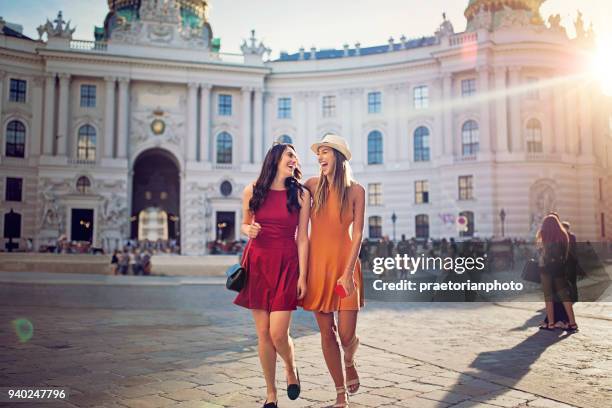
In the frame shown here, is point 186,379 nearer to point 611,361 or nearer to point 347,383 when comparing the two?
point 347,383

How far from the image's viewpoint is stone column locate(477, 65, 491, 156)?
43656 millimetres

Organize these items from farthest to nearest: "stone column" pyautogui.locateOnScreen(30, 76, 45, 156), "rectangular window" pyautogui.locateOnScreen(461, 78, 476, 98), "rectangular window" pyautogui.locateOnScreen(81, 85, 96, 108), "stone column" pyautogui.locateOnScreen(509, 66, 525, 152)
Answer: "rectangular window" pyautogui.locateOnScreen(81, 85, 96, 108)
"rectangular window" pyautogui.locateOnScreen(461, 78, 476, 98)
"stone column" pyautogui.locateOnScreen(30, 76, 45, 156)
"stone column" pyautogui.locateOnScreen(509, 66, 525, 152)

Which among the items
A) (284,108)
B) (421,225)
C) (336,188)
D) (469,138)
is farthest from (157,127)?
(336,188)

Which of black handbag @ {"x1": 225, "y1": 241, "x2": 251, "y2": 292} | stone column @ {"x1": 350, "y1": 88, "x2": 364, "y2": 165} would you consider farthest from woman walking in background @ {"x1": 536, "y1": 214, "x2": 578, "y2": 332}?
stone column @ {"x1": 350, "y1": 88, "x2": 364, "y2": 165}

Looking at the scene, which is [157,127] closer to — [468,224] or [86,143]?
[86,143]

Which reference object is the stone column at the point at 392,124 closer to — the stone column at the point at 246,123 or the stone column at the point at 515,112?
the stone column at the point at 515,112

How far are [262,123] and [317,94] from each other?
17.8 feet

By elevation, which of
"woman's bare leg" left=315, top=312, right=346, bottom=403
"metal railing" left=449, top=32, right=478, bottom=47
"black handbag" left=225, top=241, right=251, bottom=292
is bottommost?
"woman's bare leg" left=315, top=312, right=346, bottom=403

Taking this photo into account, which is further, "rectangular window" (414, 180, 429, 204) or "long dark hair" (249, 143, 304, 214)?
"rectangular window" (414, 180, 429, 204)

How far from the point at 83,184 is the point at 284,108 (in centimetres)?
1794

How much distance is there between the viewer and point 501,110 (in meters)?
44.1

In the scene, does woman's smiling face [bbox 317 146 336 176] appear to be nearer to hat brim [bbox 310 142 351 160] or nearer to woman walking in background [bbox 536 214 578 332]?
hat brim [bbox 310 142 351 160]

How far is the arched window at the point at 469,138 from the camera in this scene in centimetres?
4469

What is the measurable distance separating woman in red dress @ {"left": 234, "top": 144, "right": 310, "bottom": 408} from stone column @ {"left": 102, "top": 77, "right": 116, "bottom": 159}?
43296 mm
